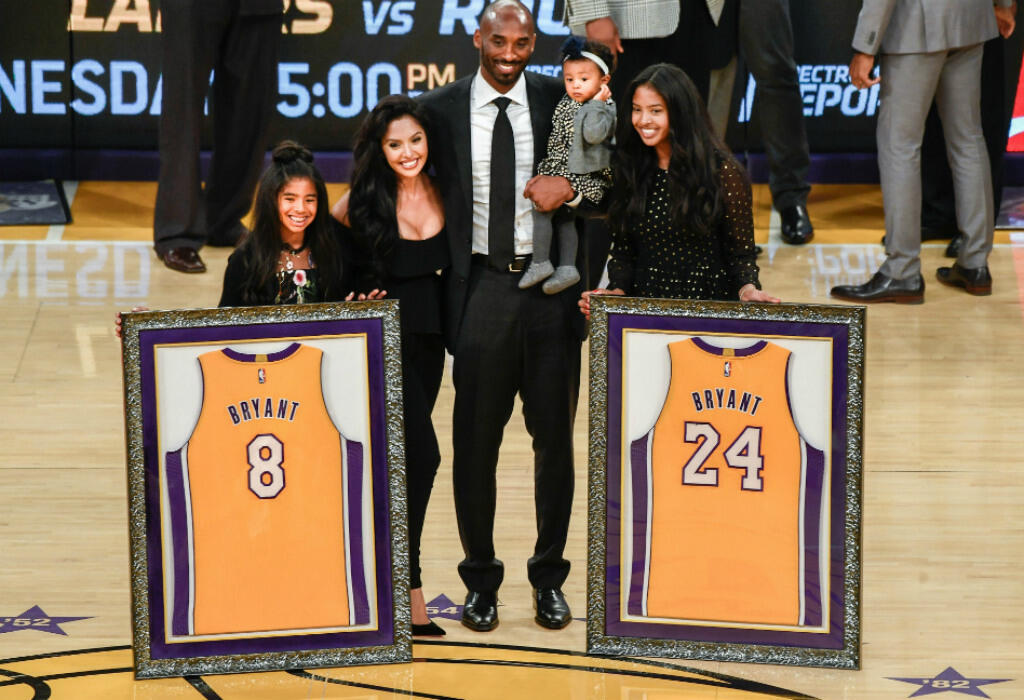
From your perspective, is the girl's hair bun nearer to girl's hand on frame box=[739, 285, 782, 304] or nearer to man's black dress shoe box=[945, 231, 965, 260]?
girl's hand on frame box=[739, 285, 782, 304]

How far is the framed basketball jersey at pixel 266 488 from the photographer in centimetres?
388

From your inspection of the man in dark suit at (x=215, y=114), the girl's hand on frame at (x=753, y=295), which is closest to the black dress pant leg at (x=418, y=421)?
the girl's hand on frame at (x=753, y=295)

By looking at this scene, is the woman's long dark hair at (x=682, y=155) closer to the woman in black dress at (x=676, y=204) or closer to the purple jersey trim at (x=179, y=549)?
the woman in black dress at (x=676, y=204)

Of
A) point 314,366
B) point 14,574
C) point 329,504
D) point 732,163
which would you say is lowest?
point 14,574

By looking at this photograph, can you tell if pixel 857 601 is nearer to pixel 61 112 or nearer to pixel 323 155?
pixel 323 155

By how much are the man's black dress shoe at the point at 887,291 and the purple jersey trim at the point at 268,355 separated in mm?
3402

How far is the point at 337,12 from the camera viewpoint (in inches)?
317

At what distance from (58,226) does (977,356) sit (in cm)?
428

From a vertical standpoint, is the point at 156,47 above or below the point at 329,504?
above

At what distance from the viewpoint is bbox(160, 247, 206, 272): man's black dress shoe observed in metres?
7.01

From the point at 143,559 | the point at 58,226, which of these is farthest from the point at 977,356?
the point at 58,226

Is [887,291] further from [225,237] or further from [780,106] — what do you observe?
[225,237]

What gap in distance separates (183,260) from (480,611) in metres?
3.32

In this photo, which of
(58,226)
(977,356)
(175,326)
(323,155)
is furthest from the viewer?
(323,155)
